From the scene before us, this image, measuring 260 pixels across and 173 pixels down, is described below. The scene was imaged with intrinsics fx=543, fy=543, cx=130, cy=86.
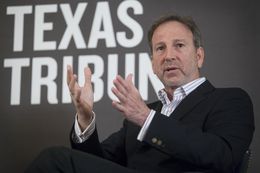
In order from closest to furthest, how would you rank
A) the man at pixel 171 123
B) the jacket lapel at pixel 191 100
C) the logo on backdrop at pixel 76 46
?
1. the man at pixel 171 123
2. the jacket lapel at pixel 191 100
3. the logo on backdrop at pixel 76 46

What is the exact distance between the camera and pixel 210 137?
68.1 inches

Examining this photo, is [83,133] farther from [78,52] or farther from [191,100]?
[78,52]

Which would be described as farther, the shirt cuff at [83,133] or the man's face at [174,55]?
the man's face at [174,55]

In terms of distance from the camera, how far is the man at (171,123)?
1.69 meters

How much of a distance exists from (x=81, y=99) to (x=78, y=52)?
1018mm

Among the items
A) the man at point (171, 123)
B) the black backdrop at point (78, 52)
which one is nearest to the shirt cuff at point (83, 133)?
the man at point (171, 123)

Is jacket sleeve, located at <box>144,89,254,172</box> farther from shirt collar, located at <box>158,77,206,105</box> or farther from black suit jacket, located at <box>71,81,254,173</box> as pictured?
shirt collar, located at <box>158,77,206,105</box>

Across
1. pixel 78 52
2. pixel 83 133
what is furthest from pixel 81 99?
pixel 78 52

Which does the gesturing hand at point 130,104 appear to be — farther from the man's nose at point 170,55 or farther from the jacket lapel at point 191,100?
the man's nose at point 170,55

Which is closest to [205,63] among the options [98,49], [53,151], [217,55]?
[217,55]

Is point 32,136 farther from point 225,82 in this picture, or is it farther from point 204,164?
point 204,164

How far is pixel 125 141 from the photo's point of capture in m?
2.21

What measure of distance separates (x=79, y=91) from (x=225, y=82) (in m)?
1.03

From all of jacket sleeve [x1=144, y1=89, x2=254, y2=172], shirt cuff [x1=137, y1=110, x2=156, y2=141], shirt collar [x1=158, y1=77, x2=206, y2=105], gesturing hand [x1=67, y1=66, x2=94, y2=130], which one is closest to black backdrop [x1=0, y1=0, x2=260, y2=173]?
shirt collar [x1=158, y1=77, x2=206, y2=105]
